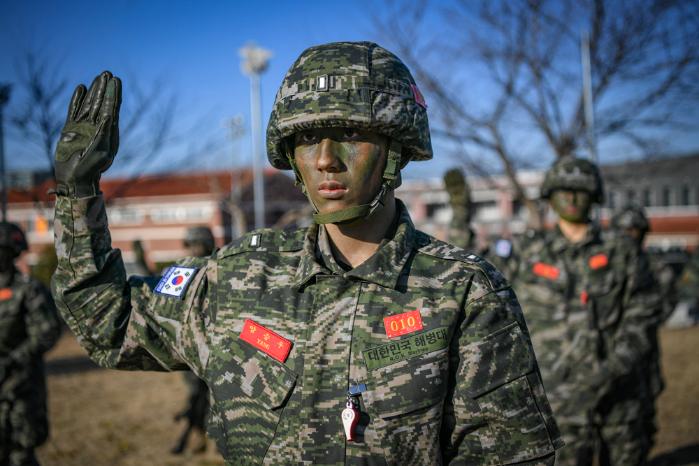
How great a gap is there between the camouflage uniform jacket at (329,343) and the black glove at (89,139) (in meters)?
0.07

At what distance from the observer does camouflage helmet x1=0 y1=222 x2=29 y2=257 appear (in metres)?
5.95

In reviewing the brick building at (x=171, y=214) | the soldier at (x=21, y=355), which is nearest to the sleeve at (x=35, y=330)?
the soldier at (x=21, y=355)

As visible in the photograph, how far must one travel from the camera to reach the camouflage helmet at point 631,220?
29.3 feet

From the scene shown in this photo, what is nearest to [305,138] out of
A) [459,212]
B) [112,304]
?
[112,304]

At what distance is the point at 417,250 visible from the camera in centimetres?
239

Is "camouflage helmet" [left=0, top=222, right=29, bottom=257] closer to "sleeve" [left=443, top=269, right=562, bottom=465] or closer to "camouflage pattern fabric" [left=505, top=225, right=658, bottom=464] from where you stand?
"camouflage pattern fabric" [left=505, top=225, right=658, bottom=464]

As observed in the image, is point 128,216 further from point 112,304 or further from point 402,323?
point 402,323

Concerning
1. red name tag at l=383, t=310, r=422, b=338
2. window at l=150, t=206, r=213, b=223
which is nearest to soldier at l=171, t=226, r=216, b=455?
red name tag at l=383, t=310, r=422, b=338

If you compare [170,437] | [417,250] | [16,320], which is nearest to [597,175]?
[417,250]

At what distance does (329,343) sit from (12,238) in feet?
16.2

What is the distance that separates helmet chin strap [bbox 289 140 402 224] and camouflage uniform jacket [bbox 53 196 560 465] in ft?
0.48

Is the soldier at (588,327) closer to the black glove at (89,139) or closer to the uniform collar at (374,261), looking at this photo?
the uniform collar at (374,261)

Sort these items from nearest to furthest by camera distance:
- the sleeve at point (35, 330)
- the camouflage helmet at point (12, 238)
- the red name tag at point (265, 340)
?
the red name tag at point (265, 340) → the sleeve at point (35, 330) → the camouflage helmet at point (12, 238)

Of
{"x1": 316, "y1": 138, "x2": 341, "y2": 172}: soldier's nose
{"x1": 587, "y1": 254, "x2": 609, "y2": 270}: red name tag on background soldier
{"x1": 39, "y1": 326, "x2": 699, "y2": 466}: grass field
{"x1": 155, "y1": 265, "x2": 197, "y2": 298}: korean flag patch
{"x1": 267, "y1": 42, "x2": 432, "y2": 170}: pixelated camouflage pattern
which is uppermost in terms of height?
{"x1": 267, "y1": 42, "x2": 432, "y2": 170}: pixelated camouflage pattern
